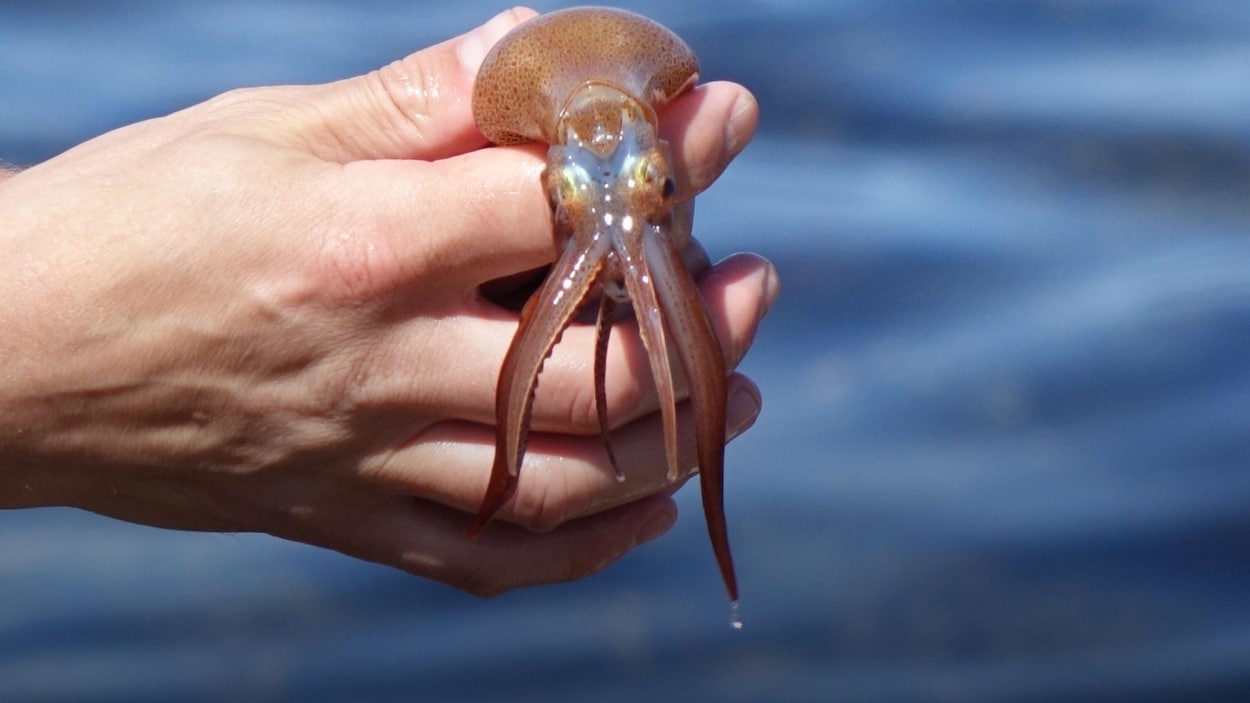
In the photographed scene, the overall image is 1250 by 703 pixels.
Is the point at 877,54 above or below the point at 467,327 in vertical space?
above

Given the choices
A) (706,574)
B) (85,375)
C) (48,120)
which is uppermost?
(48,120)

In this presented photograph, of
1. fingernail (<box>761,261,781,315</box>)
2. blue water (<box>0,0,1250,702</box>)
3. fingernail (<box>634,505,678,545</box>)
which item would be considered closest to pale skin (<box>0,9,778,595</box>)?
fingernail (<box>761,261,781,315</box>)

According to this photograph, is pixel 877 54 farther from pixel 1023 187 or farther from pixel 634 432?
pixel 634 432

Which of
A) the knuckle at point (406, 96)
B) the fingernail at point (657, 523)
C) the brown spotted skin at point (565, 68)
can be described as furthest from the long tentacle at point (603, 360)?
the knuckle at point (406, 96)

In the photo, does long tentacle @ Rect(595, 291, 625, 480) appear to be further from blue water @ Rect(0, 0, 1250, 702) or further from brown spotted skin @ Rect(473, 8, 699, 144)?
blue water @ Rect(0, 0, 1250, 702)

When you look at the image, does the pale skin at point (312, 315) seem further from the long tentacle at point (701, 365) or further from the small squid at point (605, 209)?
the long tentacle at point (701, 365)

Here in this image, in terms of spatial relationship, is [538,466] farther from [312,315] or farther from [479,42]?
[479,42]

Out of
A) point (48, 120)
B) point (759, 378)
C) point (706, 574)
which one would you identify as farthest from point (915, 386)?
point (48, 120)
